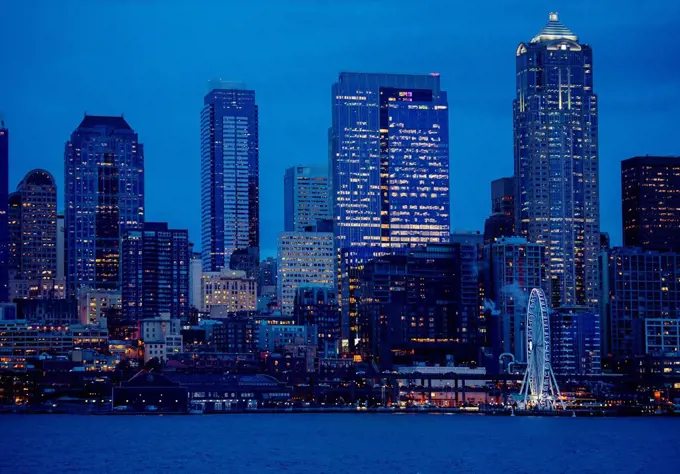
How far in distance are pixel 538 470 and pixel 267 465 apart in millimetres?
17758

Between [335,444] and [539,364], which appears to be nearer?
[335,444]

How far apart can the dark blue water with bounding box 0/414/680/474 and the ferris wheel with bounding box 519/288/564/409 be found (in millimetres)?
6930

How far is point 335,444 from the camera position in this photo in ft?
409

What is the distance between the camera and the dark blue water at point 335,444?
105 m

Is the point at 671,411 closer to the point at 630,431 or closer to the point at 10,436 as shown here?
the point at 630,431

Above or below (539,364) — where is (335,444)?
below

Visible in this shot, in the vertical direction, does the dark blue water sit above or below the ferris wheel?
below

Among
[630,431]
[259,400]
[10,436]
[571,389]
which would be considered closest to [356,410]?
[259,400]

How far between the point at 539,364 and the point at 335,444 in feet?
177

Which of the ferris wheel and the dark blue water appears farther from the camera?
the ferris wheel

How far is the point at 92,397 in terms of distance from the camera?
179 meters

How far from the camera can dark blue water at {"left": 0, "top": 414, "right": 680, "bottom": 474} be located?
105250 mm

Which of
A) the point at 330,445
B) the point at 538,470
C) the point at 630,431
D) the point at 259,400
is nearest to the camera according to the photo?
the point at 538,470

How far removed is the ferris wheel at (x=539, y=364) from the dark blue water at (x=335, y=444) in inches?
273
